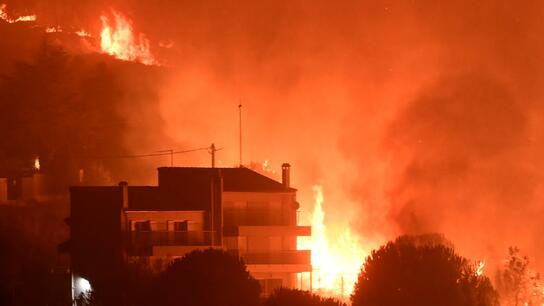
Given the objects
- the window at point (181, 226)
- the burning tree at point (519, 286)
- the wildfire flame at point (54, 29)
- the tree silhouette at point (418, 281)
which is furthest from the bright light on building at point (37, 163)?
the wildfire flame at point (54, 29)

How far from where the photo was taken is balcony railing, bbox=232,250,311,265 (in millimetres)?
75000

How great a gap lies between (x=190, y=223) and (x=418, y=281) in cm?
1244

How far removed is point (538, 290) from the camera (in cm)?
9212

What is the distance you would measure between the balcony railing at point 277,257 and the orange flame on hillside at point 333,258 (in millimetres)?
10026

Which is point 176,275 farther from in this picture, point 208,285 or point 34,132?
point 34,132

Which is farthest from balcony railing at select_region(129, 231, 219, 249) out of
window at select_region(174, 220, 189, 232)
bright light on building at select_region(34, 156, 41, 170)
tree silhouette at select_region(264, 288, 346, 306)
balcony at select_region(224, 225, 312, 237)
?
bright light on building at select_region(34, 156, 41, 170)

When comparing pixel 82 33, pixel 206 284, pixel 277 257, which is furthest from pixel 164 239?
pixel 82 33

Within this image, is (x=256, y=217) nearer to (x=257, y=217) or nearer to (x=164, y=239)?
(x=257, y=217)

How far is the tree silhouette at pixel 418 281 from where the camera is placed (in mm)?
67250

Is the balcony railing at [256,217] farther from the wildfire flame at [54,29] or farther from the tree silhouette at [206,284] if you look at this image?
the wildfire flame at [54,29]

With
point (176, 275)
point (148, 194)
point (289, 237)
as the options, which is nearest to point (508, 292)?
point (289, 237)

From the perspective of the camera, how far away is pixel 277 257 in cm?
7575

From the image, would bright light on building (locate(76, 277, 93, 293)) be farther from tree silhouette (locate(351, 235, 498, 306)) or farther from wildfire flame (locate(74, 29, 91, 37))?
wildfire flame (locate(74, 29, 91, 37))

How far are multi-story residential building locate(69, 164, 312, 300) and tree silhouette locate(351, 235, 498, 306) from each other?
573 centimetres
